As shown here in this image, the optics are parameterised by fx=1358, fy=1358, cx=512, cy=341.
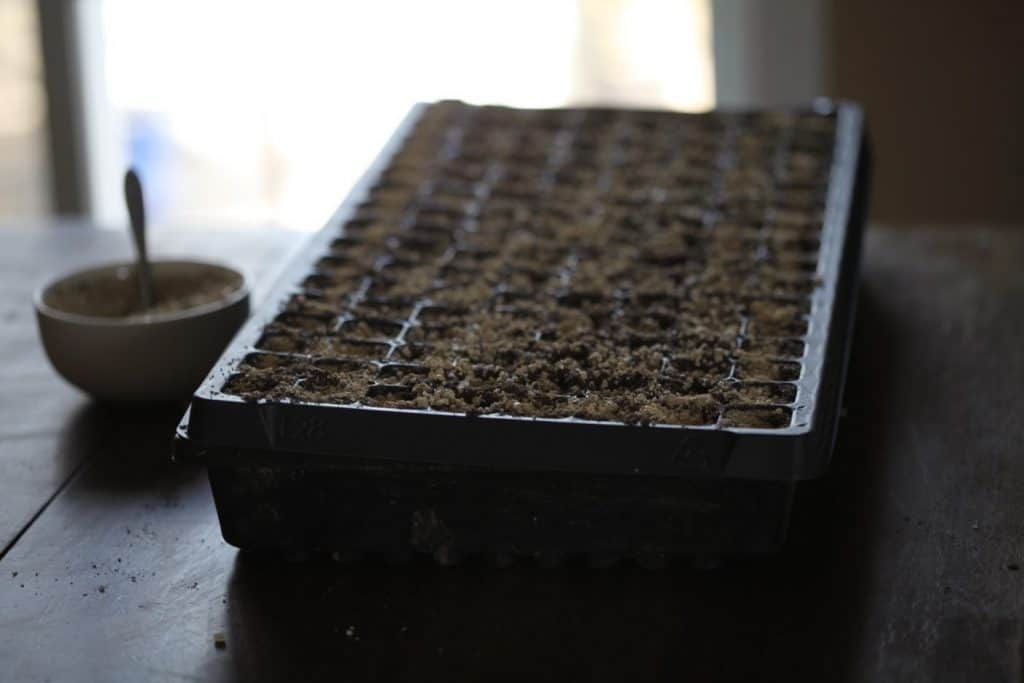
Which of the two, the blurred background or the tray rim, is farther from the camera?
the blurred background

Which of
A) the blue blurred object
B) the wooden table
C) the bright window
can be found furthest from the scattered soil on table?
the blue blurred object

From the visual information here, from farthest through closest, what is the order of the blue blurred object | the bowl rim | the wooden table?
the blue blurred object → the bowl rim → the wooden table

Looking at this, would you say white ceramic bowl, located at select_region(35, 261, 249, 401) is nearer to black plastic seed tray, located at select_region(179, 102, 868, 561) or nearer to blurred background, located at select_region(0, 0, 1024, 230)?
black plastic seed tray, located at select_region(179, 102, 868, 561)

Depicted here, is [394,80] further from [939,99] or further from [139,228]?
[139,228]

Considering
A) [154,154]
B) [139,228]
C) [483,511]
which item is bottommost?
[154,154]

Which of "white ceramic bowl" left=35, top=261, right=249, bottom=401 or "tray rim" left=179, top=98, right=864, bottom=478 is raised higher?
"tray rim" left=179, top=98, right=864, bottom=478

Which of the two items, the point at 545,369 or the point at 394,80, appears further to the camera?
the point at 394,80

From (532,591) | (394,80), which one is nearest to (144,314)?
(532,591)
